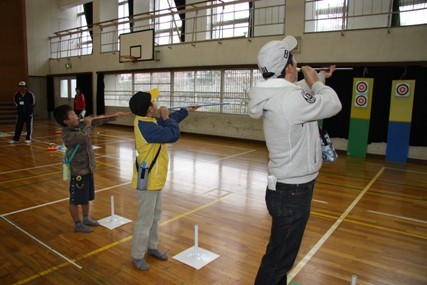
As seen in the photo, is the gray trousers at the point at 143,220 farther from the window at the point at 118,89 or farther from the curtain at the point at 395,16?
the window at the point at 118,89

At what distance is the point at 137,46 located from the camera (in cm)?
1095

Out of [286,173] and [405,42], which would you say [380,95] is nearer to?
[405,42]

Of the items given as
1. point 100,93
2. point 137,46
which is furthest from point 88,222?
point 100,93

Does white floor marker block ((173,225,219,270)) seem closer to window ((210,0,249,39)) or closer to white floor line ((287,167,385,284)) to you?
white floor line ((287,167,385,284))

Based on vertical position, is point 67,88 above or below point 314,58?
below

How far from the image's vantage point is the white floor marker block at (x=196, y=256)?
253cm

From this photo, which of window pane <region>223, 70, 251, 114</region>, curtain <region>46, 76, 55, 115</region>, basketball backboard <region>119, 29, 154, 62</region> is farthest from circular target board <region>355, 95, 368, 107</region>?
curtain <region>46, 76, 55, 115</region>

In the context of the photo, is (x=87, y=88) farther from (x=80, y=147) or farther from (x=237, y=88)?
(x=80, y=147)

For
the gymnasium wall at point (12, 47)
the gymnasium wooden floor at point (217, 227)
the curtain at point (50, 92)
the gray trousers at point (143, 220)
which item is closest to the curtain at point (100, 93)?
the curtain at point (50, 92)

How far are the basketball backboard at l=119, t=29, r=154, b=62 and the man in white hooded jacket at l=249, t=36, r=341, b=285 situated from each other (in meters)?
9.67

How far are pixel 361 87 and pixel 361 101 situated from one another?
314 mm

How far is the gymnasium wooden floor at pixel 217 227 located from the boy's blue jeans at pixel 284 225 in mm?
922

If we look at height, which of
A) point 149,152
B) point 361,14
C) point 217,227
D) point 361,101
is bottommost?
point 217,227

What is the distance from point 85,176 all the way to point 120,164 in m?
3.08
